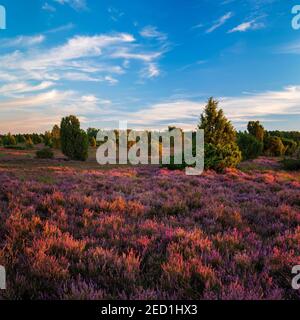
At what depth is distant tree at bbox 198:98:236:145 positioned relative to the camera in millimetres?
26875

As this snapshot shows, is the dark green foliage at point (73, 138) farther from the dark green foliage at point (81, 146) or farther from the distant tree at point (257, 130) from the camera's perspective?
the distant tree at point (257, 130)

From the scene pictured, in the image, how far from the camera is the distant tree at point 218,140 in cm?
2462

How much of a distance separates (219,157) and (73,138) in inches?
960

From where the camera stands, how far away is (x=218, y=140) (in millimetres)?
26766

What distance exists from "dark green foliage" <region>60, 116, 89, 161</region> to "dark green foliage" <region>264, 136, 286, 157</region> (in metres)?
36.9

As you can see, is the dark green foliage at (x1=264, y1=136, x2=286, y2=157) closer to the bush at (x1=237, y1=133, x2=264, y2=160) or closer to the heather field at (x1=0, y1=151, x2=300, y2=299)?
the bush at (x1=237, y1=133, x2=264, y2=160)

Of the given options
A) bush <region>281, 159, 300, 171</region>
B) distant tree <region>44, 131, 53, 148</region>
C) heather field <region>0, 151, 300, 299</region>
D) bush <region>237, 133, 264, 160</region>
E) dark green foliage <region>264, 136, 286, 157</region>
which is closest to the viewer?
heather field <region>0, 151, 300, 299</region>

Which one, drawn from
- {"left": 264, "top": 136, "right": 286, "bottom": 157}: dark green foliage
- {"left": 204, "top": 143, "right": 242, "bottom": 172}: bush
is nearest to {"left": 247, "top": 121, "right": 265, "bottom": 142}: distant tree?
{"left": 264, "top": 136, "right": 286, "bottom": 157}: dark green foliage

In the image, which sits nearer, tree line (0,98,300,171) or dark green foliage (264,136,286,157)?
tree line (0,98,300,171)

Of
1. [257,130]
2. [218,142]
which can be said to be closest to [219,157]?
[218,142]

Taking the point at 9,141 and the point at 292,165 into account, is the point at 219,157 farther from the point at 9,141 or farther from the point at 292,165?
the point at 9,141

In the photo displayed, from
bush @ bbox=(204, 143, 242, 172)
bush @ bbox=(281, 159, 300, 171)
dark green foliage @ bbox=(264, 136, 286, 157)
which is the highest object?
dark green foliage @ bbox=(264, 136, 286, 157)

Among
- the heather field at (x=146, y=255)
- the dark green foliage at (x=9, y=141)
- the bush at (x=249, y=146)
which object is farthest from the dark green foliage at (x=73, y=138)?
the dark green foliage at (x=9, y=141)
